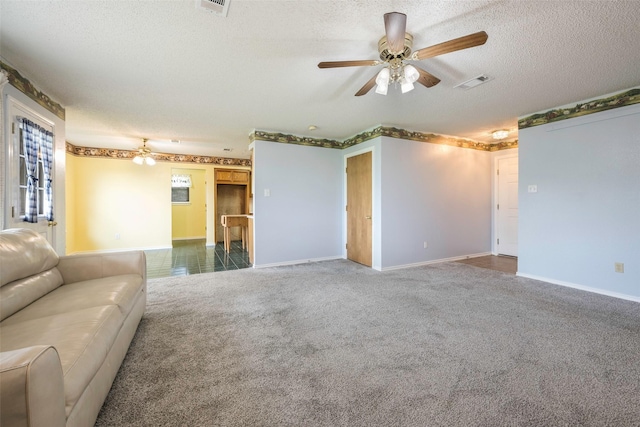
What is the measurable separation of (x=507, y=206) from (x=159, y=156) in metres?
8.00

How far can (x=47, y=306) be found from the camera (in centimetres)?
159

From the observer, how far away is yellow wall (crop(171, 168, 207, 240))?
26.8 ft

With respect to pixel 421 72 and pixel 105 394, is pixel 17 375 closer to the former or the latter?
pixel 105 394

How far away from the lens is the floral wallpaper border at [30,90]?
2416mm

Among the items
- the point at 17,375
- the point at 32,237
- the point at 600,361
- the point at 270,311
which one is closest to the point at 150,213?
the point at 32,237

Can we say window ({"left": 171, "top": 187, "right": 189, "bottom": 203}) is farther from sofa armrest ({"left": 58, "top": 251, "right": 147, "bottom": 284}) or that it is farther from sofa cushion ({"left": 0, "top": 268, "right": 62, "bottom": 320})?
sofa cushion ({"left": 0, "top": 268, "right": 62, "bottom": 320})

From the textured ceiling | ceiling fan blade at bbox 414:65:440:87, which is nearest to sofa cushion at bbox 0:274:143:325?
the textured ceiling

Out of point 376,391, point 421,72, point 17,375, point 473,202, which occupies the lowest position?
point 376,391

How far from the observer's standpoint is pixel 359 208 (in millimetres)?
4766

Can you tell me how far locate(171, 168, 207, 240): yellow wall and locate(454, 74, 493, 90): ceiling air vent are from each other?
24.7 feet

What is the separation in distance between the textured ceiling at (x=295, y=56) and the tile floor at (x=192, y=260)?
244cm

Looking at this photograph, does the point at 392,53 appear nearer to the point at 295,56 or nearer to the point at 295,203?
the point at 295,56

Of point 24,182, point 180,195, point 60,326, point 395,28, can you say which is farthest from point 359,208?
point 180,195

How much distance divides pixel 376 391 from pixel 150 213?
21.7ft
